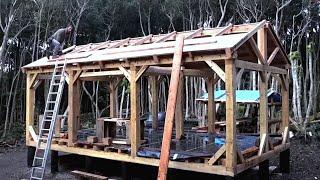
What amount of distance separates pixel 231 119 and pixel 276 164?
4750mm

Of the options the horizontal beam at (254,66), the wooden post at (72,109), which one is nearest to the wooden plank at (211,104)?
the horizontal beam at (254,66)

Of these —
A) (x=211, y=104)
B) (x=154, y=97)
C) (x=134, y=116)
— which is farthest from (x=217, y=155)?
(x=154, y=97)

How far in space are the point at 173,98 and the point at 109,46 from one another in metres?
4.51

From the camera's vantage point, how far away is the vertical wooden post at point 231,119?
6.26 metres

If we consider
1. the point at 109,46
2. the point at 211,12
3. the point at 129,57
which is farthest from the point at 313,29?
the point at 129,57

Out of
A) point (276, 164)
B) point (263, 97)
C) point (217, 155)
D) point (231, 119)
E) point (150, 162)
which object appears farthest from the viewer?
point (276, 164)

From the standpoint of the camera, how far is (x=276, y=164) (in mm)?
10258

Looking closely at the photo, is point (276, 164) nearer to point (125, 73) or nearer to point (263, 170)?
point (263, 170)

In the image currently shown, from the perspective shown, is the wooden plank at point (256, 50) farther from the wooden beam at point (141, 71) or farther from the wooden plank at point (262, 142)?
the wooden beam at point (141, 71)

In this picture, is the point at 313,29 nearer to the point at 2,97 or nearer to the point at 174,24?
the point at 174,24

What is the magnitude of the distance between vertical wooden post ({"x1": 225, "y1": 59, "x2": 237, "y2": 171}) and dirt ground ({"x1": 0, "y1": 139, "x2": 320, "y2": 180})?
7.38ft

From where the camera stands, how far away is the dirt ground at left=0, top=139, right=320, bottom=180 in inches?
347

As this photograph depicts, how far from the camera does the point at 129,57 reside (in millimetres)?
7676

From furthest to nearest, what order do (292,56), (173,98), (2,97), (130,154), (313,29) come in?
(313,29), (2,97), (292,56), (130,154), (173,98)
